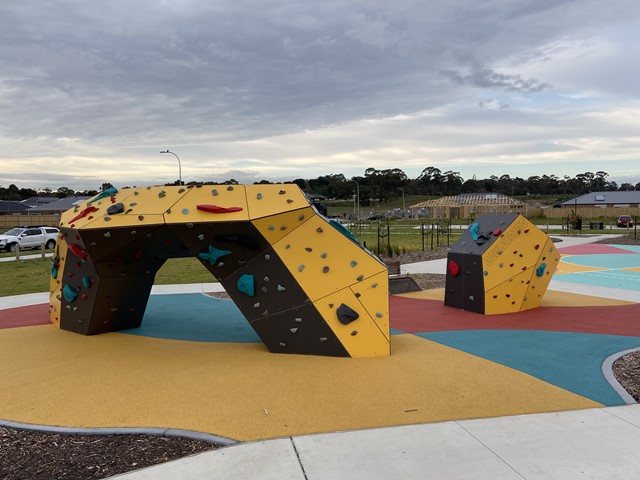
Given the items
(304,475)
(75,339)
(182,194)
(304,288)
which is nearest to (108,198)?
(182,194)

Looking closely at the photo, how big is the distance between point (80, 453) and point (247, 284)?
350cm

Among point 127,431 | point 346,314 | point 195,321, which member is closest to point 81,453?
point 127,431

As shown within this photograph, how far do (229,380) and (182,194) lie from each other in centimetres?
292

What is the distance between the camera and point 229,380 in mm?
7062

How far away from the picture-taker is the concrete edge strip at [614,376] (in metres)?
6.31

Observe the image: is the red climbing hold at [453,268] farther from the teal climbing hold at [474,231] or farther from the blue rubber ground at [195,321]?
the blue rubber ground at [195,321]

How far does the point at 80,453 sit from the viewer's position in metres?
5.07

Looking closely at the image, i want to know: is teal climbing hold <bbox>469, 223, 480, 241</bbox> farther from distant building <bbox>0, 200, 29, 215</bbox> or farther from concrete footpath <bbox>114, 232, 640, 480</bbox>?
distant building <bbox>0, 200, 29, 215</bbox>

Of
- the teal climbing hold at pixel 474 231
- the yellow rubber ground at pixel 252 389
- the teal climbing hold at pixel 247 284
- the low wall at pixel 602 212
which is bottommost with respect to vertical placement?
the low wall at pixel 602 212

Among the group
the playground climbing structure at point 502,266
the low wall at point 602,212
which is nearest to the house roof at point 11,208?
the low wall at point 602,212

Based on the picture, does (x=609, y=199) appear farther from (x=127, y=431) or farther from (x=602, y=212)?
(x=127, y=431)

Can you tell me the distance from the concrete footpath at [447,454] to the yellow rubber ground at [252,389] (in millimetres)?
319

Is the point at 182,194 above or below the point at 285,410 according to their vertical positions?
above

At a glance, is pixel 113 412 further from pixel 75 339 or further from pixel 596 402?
pixel 596 402
